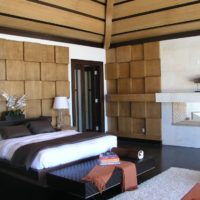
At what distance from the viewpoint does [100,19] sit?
6914 millimetres

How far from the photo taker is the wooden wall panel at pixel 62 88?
22.0 feet

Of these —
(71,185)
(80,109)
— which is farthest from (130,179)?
(80,109)

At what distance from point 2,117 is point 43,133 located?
95 centimetres

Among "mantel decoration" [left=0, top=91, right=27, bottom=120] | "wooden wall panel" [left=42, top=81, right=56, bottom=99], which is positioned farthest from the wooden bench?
"wooden wall panel" [left=42, top=81, right=56, bottom=99]

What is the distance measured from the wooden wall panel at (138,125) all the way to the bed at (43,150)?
2.57 m

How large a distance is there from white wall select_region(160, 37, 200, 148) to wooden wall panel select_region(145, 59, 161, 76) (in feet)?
0.33

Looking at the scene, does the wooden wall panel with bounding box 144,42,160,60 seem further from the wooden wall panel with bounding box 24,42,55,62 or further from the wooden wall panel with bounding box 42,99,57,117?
the wooden wall panel with bounding box 42,99,57,117

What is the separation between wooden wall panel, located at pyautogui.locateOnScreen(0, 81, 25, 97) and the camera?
5629 mm

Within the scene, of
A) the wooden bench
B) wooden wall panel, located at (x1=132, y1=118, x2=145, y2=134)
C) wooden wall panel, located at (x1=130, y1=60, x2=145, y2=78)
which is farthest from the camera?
wooden wall panel, located at (x1=132, y1=118, x2=145, y2=134)

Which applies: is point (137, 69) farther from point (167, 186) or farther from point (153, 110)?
point (167, 186)

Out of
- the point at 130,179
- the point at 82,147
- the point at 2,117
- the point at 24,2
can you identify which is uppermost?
the point at 24,2

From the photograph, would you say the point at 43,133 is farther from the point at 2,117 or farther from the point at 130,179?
the point at 130,179

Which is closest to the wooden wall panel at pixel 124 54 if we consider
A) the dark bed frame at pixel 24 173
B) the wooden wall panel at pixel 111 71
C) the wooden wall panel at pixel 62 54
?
the wooden wall panel at pixel 111 71

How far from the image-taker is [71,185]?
3.56 m
